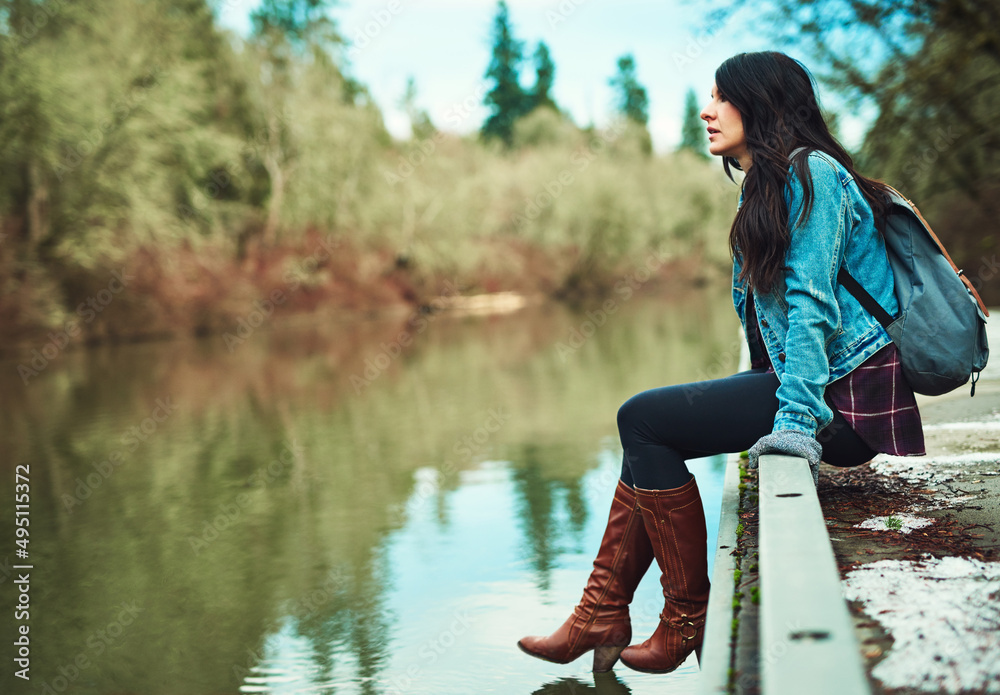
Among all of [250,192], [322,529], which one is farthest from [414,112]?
[322,529]

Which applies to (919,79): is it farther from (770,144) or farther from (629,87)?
(629,87)

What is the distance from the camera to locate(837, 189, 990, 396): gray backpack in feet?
7.61

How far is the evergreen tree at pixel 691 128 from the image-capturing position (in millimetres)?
70331

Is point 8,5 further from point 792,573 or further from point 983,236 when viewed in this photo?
point 792,573

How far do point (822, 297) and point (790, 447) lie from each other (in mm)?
384

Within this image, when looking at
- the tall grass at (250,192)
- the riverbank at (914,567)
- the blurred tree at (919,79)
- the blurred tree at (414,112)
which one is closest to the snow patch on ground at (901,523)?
the riverbank at (914,567)

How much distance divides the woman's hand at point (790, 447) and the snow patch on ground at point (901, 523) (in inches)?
20.0

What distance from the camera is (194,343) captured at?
845 inches

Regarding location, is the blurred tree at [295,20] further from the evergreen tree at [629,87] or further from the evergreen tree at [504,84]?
the evergreen tree at [629,87]

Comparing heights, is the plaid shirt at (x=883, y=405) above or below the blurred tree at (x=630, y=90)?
below

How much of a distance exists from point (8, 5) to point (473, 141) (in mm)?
26297

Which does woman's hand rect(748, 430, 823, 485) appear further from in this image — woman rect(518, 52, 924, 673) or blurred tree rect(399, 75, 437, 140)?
blurred tree rect(399, 75, 437, 140)

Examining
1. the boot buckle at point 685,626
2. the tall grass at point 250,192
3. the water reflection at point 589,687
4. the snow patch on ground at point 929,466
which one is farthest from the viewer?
the tall grass at point 250,192

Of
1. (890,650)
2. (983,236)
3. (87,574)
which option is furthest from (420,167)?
(890,650)
